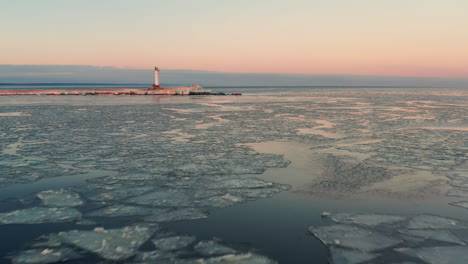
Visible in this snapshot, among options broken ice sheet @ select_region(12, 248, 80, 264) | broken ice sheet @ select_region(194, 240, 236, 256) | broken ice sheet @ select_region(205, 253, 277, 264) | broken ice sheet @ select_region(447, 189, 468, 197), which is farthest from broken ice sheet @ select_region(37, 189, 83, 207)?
broken ice sheet @ select_region(447, 189, 468, 197)

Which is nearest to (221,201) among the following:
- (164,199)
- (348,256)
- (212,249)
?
(164,199)

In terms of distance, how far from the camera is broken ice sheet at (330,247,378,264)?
12.0 feet

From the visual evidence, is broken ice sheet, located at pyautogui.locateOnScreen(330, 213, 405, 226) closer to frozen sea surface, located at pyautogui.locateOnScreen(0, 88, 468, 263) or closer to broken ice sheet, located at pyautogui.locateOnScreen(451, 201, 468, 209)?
frozen sea surface, located at pyautogui.locateOnScreen(0, 88, 468, 263)

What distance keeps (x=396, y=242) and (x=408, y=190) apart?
216 centimetres

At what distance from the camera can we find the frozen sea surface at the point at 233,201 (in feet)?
12.6

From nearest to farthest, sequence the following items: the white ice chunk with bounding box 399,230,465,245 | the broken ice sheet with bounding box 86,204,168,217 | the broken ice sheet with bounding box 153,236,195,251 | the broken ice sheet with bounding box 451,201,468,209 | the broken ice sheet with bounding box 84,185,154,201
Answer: the broken ice sheet with bounding box 153,236,195,251
the white ice chunk with bounding box 399,230,465,245
the broken ice sheet with bounding box 86,204,168,217
the broken ice sheet with bounding box 451,201,468,209
the broken ice sheet with bounding box 84,185,154,201

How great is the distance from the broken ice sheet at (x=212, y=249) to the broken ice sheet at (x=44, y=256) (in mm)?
1345

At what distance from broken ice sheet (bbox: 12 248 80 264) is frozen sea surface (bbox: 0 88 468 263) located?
20 millimetres

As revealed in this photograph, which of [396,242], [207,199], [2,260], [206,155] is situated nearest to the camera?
[2,260]

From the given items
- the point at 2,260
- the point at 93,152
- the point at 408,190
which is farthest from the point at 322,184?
the point at 93,152

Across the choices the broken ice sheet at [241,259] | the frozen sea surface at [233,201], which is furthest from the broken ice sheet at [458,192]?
the broken ice sheet at [241,259]

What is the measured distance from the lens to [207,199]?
5.47 metres

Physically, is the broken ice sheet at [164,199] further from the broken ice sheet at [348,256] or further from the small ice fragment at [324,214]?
the broken ice sheet at [348,256]

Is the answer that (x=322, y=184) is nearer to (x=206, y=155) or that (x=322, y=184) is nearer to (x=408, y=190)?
(x=408, y=190)
